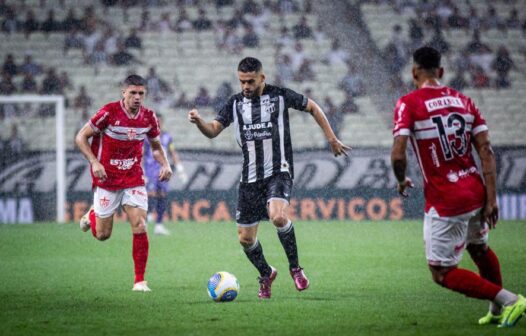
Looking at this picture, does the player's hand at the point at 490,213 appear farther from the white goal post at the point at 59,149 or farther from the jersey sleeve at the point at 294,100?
the white goal post at the point at 59,149

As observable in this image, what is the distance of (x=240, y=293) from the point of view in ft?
32.3

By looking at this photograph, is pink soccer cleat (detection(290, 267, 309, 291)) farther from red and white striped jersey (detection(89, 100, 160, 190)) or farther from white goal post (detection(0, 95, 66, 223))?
white goal post (detection(0, 95, 66, 223))

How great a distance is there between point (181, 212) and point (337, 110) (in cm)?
607

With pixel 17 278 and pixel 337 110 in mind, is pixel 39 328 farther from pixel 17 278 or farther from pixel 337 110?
pixel 337 110

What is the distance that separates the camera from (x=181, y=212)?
75.3 feet

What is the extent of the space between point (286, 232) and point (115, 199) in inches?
84.3

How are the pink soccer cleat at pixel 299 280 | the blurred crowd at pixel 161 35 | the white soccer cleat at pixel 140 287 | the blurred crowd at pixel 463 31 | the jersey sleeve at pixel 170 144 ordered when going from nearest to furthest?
the pink soccer cleat at pixel 299 280
the white soccer cleat at pixel 140 287
the jersey sleeve at pixel 170 144
the blurred crowd at pixel 161 35
the blurred crowd at pixel 463 31

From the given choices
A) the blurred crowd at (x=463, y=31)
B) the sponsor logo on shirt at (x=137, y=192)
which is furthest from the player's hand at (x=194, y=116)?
the blurred crowd at (x=463, y=31)

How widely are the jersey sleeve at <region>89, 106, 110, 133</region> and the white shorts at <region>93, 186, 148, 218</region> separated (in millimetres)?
680

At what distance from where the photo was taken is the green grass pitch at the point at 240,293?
7.35 metres

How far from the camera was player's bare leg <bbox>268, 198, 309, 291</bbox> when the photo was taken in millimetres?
9141

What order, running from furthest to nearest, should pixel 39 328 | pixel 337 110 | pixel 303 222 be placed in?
pixel 337 110 < pixel 303 222 < pixel 39 328

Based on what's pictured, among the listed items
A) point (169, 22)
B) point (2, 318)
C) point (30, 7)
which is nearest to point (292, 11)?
point (169, 22)

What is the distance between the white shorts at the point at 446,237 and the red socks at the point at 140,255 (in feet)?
12.8
